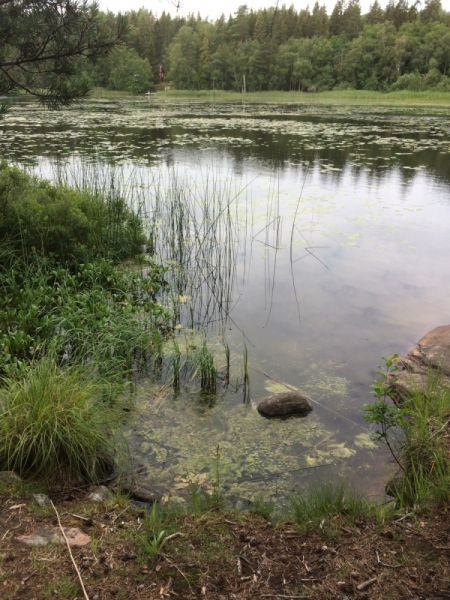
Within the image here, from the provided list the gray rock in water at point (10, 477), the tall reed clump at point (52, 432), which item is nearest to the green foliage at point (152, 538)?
the tall reed clump at point (52, 432)

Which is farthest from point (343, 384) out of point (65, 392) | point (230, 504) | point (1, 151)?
point (1, 151)

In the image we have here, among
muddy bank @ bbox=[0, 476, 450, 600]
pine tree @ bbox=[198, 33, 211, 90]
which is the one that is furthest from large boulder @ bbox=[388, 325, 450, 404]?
pine tree @ bbox=[198, 33, 211, 90]

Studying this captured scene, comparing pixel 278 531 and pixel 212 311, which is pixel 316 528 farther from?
pixel 212 311

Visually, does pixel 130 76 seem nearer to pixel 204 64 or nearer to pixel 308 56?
pixel 204 64

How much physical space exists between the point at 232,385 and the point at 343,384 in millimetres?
818

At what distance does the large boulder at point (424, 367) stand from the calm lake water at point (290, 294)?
0.17 m

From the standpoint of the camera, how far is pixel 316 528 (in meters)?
1.90

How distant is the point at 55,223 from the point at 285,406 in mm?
3032

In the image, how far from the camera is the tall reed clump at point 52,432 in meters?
2.13

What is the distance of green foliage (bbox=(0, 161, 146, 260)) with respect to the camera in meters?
4.27

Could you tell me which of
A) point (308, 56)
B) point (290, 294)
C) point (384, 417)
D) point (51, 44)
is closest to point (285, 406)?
point (384, 417)

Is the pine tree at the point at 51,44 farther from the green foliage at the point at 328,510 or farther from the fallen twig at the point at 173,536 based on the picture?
Result: the green foliage at the point at 328,510

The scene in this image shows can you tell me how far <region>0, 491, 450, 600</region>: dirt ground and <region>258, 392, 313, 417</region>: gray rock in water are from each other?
943 millimetres

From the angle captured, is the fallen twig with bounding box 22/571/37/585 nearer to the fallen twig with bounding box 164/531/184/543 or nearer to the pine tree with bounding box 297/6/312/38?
the fallen twig with bounding box 164/531/184/543
